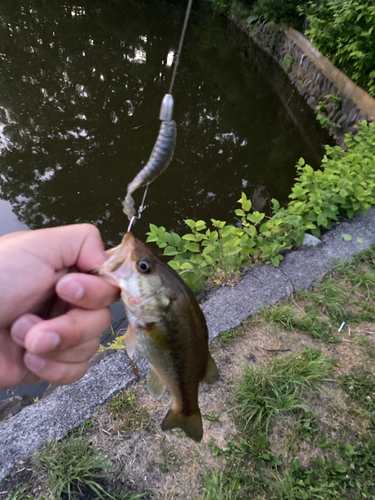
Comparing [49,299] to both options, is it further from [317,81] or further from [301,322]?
[317,81]

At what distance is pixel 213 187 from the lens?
25.2 feet

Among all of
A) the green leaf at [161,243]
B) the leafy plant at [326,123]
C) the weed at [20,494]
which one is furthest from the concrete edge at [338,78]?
the weed at [20,494]

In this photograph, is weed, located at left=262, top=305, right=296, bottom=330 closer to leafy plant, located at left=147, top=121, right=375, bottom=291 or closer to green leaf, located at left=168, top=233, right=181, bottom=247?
leafy plant, located at left=147, top=121, right=375, bottom=291

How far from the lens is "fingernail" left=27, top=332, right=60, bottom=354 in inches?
54.6

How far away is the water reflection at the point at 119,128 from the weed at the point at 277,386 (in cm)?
397

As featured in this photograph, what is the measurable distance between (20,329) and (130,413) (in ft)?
5.00

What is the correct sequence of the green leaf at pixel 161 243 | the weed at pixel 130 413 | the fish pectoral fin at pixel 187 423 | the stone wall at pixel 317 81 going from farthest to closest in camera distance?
the stone wall at pixel 317 81 → the green leaf at pixel 161 243 → the weed at pixel 130 413 → the fish pectoral fin at pixel 187 423

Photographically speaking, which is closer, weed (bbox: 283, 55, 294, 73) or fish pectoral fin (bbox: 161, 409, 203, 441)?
fish pectoral fin (bbox: 161, 409, 203, 441)

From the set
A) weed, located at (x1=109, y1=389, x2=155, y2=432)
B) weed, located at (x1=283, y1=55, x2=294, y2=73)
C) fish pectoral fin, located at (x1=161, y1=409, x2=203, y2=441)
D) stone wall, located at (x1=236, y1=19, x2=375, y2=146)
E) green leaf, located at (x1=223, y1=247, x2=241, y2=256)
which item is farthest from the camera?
weed, located at (x1=283, y1=55, x2=294, y2=73)

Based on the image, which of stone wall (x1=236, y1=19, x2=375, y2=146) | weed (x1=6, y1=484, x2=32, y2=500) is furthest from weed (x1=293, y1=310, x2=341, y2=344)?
stone wall (x1=236, y1=19, x2=375, y2=146)

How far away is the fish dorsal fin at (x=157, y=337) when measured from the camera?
1.58 meters

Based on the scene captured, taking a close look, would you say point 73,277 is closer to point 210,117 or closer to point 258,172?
point 258,172

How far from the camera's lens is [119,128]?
9492mm

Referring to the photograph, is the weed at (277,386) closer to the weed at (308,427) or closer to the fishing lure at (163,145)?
the weed at (308,427)
